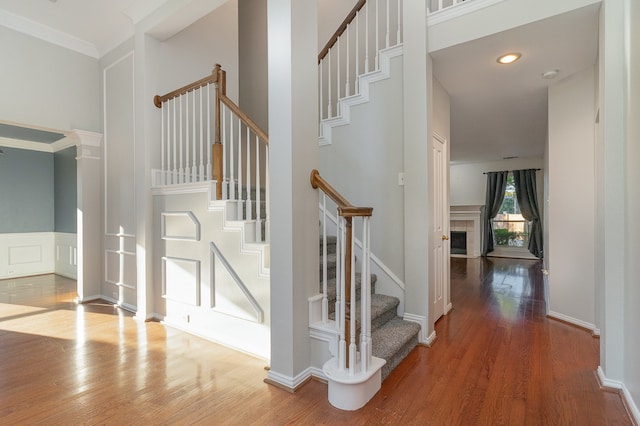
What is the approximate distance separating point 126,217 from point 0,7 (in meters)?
2.53

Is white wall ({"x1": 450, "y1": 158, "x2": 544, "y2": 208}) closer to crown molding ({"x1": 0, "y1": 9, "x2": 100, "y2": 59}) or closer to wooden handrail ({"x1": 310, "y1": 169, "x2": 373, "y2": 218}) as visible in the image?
wooden handrail ({"x1": 310, "y1": 169, "x2": 373, "y2": 218})

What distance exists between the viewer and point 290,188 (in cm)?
207

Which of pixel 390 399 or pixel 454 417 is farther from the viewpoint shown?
pixel 390 399

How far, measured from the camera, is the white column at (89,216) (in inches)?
165

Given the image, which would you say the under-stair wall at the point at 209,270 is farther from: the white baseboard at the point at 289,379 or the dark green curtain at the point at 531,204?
the dark green curtain at the point at 531,204

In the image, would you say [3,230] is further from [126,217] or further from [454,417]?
[454,417]

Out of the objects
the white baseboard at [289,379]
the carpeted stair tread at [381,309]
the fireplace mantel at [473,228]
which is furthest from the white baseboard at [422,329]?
the fireplace mantel at [473,228]

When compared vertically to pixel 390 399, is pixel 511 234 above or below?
above

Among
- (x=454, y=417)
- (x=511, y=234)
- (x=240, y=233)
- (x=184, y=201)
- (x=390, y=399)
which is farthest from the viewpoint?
(x=511, y=234)

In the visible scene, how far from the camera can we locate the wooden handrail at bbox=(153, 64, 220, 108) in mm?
2986

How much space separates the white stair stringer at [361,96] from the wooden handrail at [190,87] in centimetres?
117

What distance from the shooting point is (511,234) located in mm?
8344

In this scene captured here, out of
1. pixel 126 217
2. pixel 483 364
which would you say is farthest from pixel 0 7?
pixel 483 364

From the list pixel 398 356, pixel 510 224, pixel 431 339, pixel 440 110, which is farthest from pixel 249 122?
pixel 510 224
